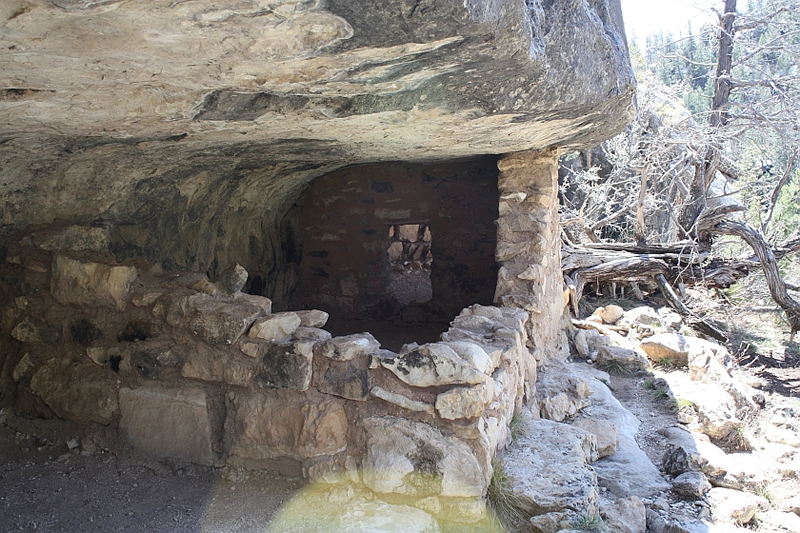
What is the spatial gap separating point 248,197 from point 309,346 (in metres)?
2.42

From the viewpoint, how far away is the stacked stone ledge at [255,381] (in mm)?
2467

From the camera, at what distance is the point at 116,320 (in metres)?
3.06

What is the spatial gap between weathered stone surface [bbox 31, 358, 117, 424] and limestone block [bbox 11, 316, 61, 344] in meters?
0.11

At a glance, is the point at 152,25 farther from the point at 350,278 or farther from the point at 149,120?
the point at 350,278

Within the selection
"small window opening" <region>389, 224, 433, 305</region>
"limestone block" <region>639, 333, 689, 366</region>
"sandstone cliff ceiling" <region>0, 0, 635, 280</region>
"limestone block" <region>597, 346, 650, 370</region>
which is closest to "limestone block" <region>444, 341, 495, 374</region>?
"sandstone cliff ceiling" <region>0, 0, 635, 280</region>

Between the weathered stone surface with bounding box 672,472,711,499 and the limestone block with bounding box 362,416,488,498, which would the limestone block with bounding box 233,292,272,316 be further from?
the weathered stone surface with bounding box 672,472,711,499

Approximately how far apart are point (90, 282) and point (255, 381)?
3.45 ft

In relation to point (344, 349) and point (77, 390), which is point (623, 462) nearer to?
point (344, 349)

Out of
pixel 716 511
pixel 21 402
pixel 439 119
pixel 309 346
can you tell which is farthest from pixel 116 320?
pixel 716 511

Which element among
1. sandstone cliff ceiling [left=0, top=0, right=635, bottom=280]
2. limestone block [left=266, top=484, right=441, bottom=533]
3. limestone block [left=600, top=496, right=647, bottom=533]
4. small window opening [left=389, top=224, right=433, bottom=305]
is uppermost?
sandstone cliff ceiling [left=0, top=0, right=635, bottom=280]

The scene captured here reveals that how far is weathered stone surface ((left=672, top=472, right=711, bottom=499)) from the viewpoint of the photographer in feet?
9.65

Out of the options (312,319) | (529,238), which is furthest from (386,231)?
(312,319)

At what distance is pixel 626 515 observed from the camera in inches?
101

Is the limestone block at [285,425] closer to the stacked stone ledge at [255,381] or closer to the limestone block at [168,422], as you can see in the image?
the stacked stone ledge at [255,381]
